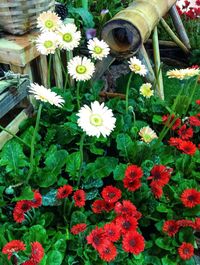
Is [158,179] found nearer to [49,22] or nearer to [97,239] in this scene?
[97,239]

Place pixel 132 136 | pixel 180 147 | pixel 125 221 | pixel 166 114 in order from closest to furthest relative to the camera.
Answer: pixel 125 221 → pixel 180 147 → pixel 132 136 → pixel 166 114

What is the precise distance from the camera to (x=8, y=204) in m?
1.23

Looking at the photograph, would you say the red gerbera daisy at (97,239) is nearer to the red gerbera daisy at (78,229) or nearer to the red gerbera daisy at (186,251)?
the red gerbera daisy at (78,229)

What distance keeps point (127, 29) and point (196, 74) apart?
0.46 meters

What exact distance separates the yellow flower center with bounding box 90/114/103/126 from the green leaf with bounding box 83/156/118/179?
11.6 inches

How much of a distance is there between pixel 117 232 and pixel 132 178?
166 mm

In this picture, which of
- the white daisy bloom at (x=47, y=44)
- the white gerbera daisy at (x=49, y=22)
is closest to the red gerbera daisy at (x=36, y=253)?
the white daisy bloom at (x=47, y=44)

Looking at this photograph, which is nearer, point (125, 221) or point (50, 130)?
point (125, 221)

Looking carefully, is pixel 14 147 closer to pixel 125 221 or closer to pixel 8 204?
pixel 8 204

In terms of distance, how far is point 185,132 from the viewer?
1464 mm

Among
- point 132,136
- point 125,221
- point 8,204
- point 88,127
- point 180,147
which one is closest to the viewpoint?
point 88,127

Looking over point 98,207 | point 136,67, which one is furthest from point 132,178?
point 136,67

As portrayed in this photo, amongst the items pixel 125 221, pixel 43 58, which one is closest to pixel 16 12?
pixel 43 58

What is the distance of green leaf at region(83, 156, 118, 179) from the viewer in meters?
1.29
